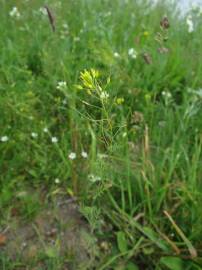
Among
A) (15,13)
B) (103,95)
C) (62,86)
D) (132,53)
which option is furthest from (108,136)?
(15,13)

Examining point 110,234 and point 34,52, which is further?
point 34,52

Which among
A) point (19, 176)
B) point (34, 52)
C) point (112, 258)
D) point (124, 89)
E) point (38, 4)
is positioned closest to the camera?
point (112, 258)

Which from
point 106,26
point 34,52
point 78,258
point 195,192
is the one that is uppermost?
point 106,26

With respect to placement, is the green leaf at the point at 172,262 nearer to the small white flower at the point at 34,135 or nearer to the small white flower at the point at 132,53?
the small white flower at the point at 34,135

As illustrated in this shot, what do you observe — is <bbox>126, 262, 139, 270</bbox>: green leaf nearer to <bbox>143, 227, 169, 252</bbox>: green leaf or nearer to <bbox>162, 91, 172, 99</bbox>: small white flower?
<bbox>143, 227, 169, 252</bbox>: green leaf

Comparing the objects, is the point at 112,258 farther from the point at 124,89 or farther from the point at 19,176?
the point at 124,89

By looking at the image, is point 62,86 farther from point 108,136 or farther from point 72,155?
point 108,136

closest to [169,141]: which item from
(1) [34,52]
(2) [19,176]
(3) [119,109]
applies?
(3) [119,109]

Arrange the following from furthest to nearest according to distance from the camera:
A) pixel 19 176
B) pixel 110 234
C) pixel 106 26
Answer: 1. pixel 106 26
2. pixel 19 176
3. pixel 110 234
